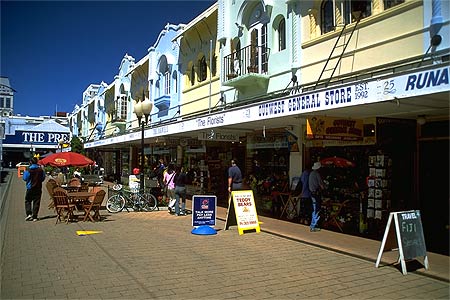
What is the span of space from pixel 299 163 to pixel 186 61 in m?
9.52

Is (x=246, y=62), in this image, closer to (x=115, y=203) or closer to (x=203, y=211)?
(x=203, y=211)

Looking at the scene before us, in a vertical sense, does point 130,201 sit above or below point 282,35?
below

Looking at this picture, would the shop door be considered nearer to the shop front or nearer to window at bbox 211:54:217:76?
the shop front

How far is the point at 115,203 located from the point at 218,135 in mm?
4378

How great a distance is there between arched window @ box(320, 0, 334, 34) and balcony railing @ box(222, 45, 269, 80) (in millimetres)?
2422

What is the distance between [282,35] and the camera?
13.1m

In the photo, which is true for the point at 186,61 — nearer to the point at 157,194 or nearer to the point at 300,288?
Answer: the point at 157,194

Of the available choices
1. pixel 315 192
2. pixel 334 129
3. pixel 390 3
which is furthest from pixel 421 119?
pixel 315 192

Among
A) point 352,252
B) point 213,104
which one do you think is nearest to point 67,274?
point 352,252

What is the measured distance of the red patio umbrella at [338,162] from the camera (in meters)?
10.5

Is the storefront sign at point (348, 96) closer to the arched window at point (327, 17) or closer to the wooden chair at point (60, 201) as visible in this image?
the arched window at point (327, 17)

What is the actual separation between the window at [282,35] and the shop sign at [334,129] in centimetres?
425

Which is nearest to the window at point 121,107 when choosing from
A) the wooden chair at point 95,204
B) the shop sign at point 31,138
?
the wooden chair at point 95,204

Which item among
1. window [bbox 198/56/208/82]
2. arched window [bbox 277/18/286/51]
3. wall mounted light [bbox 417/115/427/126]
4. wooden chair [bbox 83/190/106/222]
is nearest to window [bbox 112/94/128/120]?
window [bbox 198/56/208/82]
